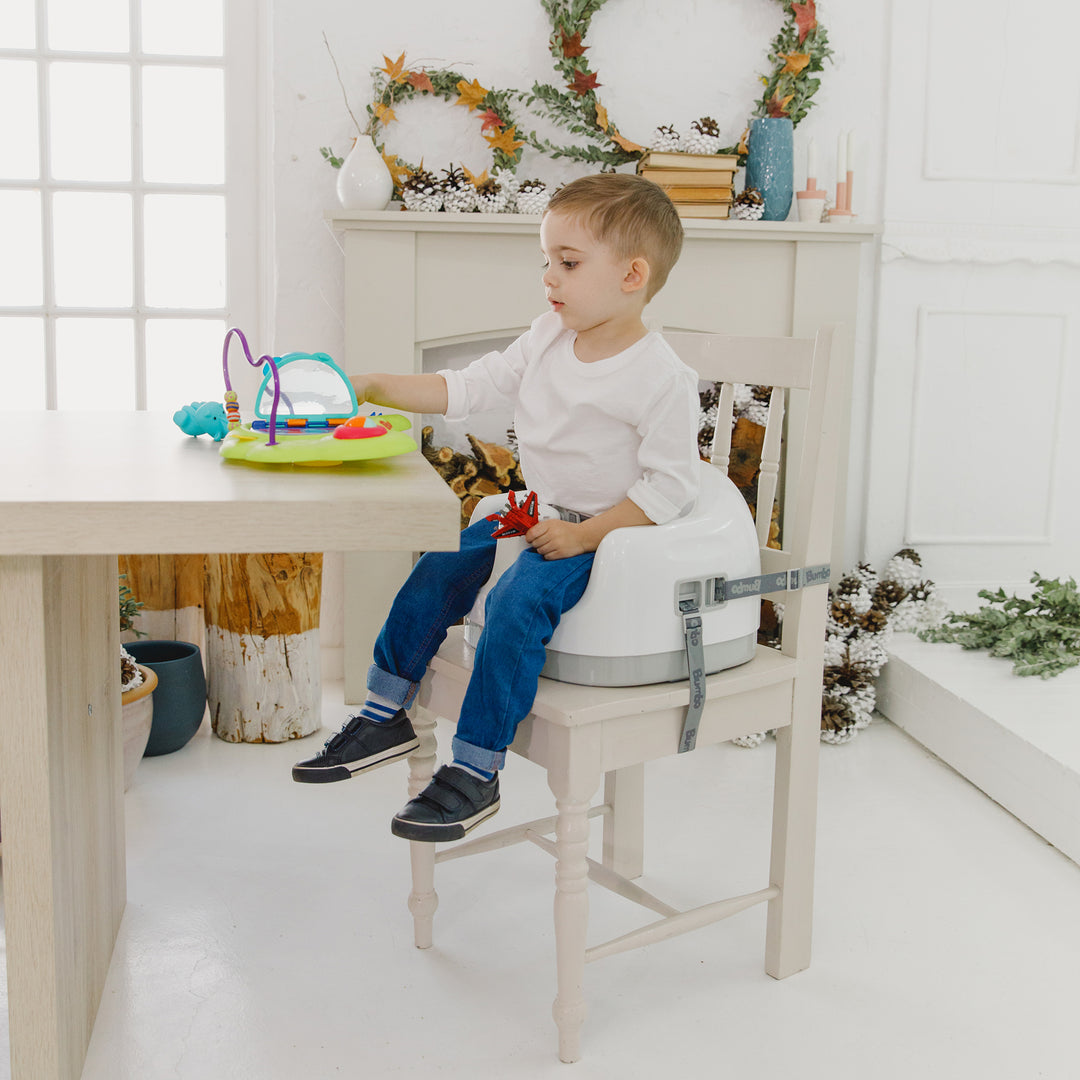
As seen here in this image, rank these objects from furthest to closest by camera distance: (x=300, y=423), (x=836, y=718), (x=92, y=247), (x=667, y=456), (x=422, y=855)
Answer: (x=92, y=247), (x=836, y=718), (x=422, y=855), (x=667, y=456), (x=300, y=423)

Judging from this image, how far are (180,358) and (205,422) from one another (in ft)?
5.59

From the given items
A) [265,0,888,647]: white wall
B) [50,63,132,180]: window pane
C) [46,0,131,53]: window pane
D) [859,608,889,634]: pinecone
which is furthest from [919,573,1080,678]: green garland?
[46,0,131,53]: window pane

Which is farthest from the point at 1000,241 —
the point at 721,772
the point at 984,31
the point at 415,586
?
the point at 415,586

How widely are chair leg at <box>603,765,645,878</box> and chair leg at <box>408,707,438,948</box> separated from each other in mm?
369

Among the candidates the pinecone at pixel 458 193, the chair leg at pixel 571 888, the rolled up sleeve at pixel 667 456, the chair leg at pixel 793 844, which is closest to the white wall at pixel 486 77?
the pinecone at pixel 458 193

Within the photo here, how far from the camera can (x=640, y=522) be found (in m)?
1.56

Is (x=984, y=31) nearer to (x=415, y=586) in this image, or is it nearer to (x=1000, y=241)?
(x=1000, y=241)

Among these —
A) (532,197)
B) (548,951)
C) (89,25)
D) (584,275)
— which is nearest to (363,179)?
(532,197)

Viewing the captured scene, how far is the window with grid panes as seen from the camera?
3002mm

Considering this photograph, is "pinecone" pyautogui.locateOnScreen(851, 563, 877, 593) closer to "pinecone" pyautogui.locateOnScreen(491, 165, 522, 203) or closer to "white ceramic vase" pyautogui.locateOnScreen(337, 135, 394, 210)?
"pinecone" pyautogui.locateOnScreen(491, 165, 522, 203)

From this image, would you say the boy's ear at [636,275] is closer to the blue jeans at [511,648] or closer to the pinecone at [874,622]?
the blue jeans at [511,648]

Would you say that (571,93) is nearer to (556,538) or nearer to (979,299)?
(979,299)

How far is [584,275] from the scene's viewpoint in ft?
5.20

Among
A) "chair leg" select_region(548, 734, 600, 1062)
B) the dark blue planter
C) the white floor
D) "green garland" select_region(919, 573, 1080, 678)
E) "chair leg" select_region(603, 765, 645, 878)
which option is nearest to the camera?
"chair leg" select_region(548, 734, 600, 1062)
